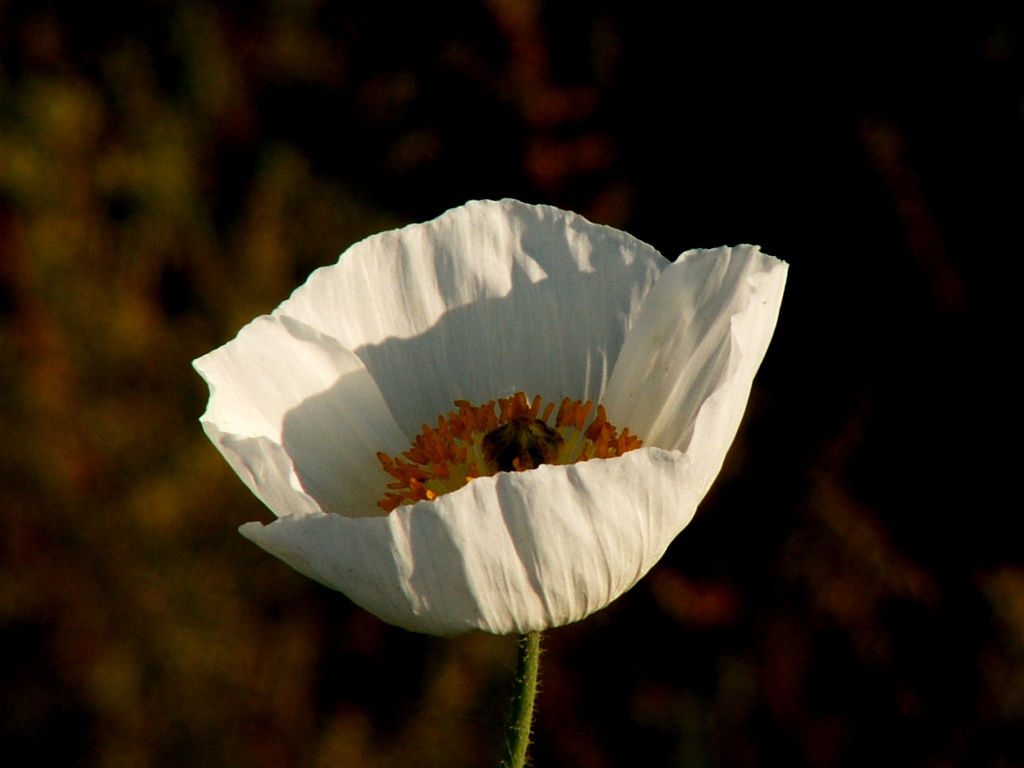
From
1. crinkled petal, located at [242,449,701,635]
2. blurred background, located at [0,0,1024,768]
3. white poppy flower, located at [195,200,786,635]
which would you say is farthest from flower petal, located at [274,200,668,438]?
blurred background, located at [0,0,1024,768]

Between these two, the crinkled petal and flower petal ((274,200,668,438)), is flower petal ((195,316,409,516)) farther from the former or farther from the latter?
the crinkled petal

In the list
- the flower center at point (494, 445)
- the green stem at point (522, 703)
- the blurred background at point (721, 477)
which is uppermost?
the flower center at point (494, 445)

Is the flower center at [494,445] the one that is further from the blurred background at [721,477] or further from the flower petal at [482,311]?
the blurred background at [721,477]

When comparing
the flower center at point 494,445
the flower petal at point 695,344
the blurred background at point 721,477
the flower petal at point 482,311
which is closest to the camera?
the flower petal at point 695,344

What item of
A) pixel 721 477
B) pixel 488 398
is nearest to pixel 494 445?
pixel 488 398

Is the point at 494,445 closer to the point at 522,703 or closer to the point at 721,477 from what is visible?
the point at 522,703

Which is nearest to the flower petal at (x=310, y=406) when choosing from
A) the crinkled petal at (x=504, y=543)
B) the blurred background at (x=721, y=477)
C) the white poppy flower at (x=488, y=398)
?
the white poppy flower at (x=488, y=398)

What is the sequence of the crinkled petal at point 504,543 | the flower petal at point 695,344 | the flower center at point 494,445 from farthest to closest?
the flower center at point 494,445
the flower petal at point 695,344
the crinkled petal at point 504,543
